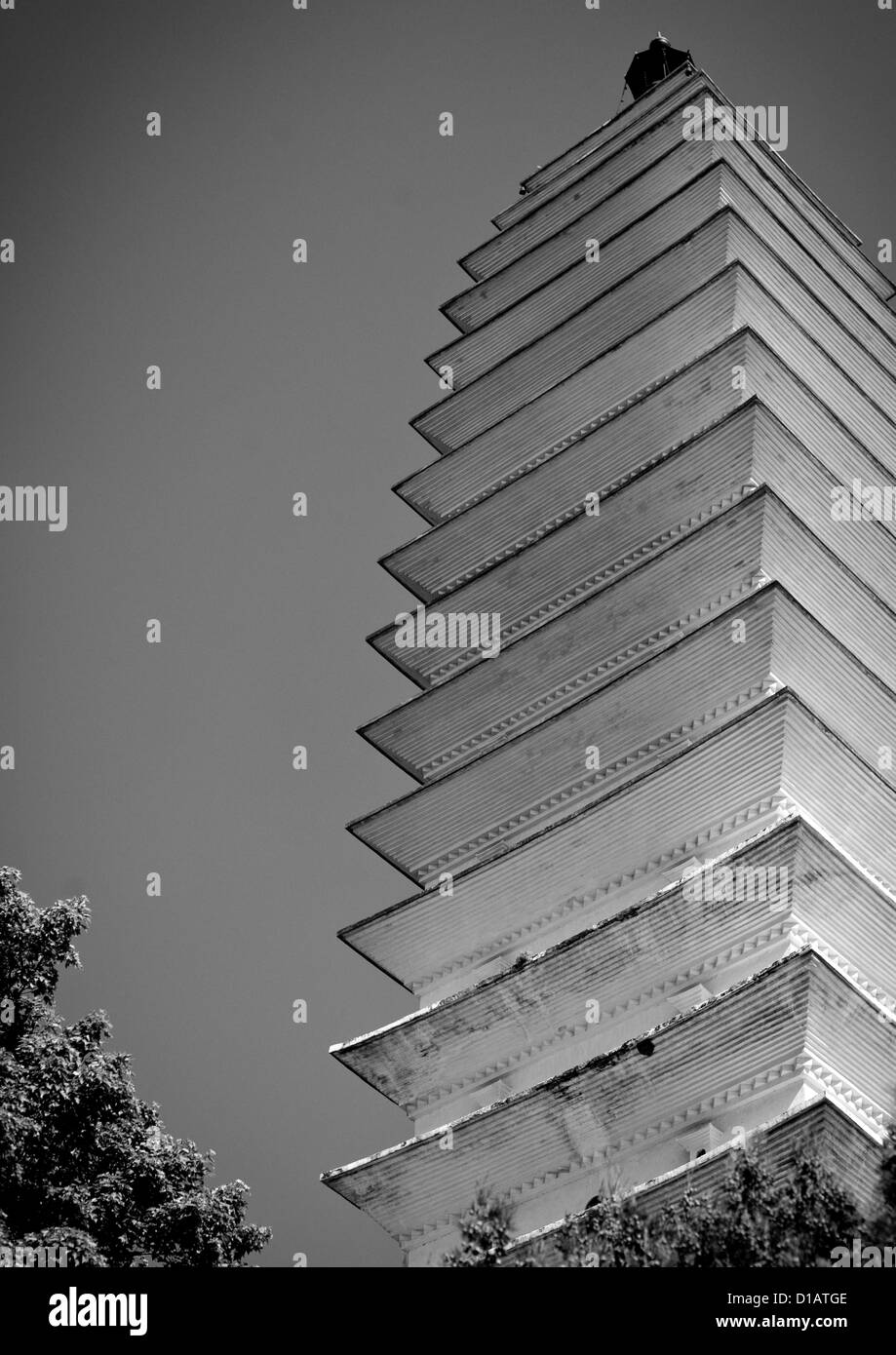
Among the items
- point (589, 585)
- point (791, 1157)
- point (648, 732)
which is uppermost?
point (589, 585)

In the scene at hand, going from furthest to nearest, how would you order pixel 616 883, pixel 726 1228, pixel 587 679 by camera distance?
pixel 587 679 → pixel 616 883 → pixel 726 1228

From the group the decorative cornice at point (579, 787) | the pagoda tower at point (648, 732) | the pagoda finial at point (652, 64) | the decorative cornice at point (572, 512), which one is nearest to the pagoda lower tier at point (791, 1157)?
the pagoda tower at point (648, 732)

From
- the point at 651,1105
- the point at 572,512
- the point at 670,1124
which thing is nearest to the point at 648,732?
the point at 572,512

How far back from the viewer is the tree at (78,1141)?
13938 mm

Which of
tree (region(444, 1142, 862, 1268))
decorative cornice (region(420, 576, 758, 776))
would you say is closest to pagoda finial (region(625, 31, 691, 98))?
decorative cornice (region(420, 576, 758, 776))

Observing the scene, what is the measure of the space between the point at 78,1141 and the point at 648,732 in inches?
313

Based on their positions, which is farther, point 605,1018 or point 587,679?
point 587,679

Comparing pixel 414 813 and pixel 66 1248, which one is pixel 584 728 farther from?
pixel 66 1248

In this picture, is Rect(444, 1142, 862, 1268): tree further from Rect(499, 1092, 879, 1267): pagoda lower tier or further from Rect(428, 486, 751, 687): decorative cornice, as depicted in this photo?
Rect(428, 486, 751, 687): decorative cornice

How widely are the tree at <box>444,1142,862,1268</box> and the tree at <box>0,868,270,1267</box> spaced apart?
3.09 meters

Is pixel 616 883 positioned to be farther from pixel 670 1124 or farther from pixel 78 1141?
pixel 78 1141

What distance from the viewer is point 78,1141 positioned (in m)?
14.3

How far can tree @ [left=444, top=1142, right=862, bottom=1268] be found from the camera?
36.8 ft
